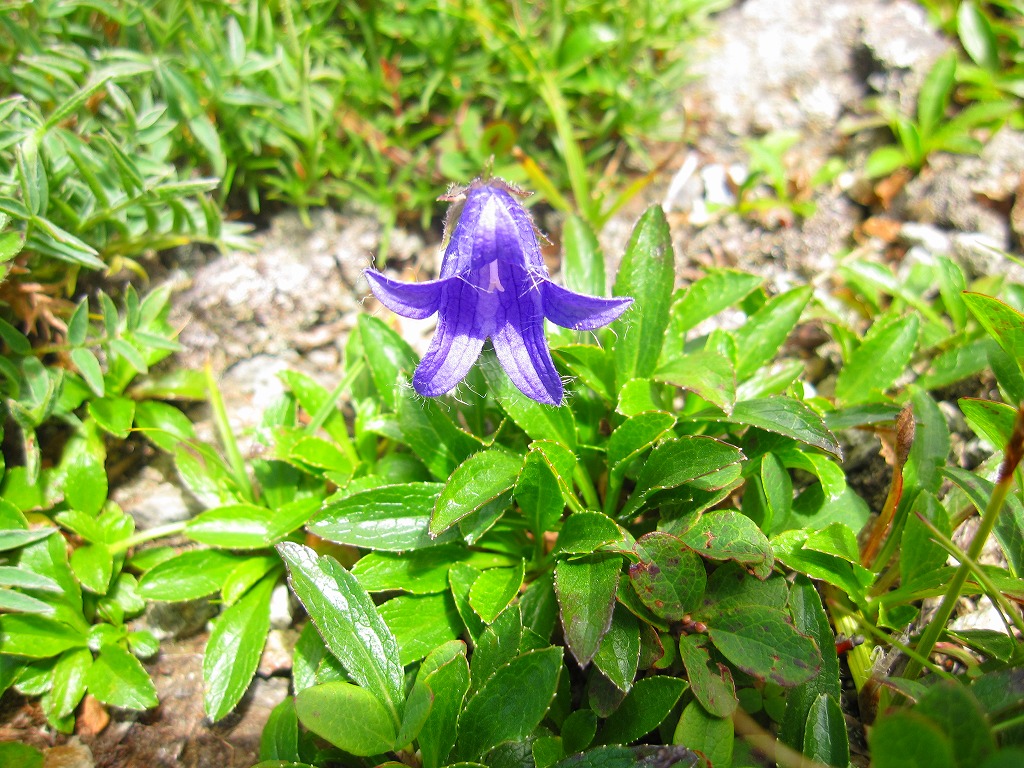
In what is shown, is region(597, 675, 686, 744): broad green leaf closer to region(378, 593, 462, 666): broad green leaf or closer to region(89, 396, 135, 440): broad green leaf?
region(378, 593, 462, 666): broad green leaf

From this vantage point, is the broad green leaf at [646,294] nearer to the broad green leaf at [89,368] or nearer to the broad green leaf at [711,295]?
the broad green leaf at [711,295]

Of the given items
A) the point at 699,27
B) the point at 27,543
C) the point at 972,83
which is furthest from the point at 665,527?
the point at 972,83

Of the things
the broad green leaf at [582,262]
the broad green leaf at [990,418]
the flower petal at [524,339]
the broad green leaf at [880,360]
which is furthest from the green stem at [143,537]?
the broad green leaf at [990,418]

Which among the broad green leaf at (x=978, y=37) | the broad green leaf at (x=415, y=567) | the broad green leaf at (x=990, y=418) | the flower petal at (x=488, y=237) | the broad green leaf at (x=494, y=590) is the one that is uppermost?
the broad green leaf at (x=978, y=37)

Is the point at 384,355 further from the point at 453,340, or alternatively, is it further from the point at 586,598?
the point at 586,598

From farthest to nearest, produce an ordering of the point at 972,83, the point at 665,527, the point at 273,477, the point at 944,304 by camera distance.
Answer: the point at 972,83 → the point at 944,304 → the point at 273,477 → the point at 665,527

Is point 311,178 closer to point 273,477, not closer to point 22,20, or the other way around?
point 22,20

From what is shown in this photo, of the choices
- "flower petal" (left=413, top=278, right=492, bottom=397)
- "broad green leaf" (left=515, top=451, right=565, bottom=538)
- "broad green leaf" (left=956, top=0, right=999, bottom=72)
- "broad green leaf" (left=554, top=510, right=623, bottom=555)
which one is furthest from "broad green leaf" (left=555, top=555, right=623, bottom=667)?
"broad green leaf" (left=956, top=0, right=999, bottom=72)
